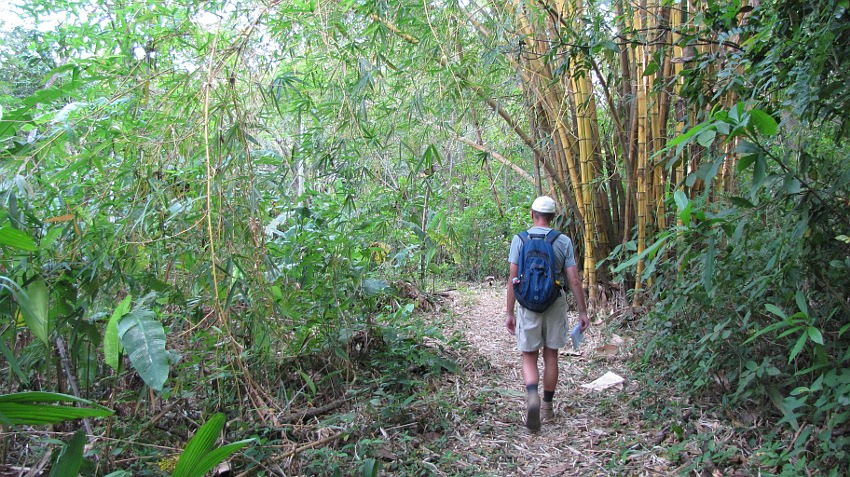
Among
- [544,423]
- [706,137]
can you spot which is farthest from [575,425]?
[706,137]

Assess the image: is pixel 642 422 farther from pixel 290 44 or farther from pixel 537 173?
pixel 537 173

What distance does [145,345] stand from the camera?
138cm

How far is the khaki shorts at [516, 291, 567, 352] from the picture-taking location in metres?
2.61

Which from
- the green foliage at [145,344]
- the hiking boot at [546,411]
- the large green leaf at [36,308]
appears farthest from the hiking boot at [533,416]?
the large green leaf at [36,308]

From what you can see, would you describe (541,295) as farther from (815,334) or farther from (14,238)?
(14,238)

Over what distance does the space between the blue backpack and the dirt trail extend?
1.80 feet

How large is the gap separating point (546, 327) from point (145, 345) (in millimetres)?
1767

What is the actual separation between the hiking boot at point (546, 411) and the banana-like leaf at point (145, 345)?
5.97 ft

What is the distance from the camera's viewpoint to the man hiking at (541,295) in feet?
8.33

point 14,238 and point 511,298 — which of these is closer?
point 14,238

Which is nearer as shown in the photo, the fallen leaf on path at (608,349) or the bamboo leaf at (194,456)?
the bamboo leaf at (194,456)

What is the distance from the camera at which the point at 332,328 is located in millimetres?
2596

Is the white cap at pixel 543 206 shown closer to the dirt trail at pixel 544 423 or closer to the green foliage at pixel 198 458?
the dirt trail at pixel 544 423

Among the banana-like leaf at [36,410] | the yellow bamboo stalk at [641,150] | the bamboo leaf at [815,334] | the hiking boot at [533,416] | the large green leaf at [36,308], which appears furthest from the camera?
the yellow bamboo stalk at [641,150]
